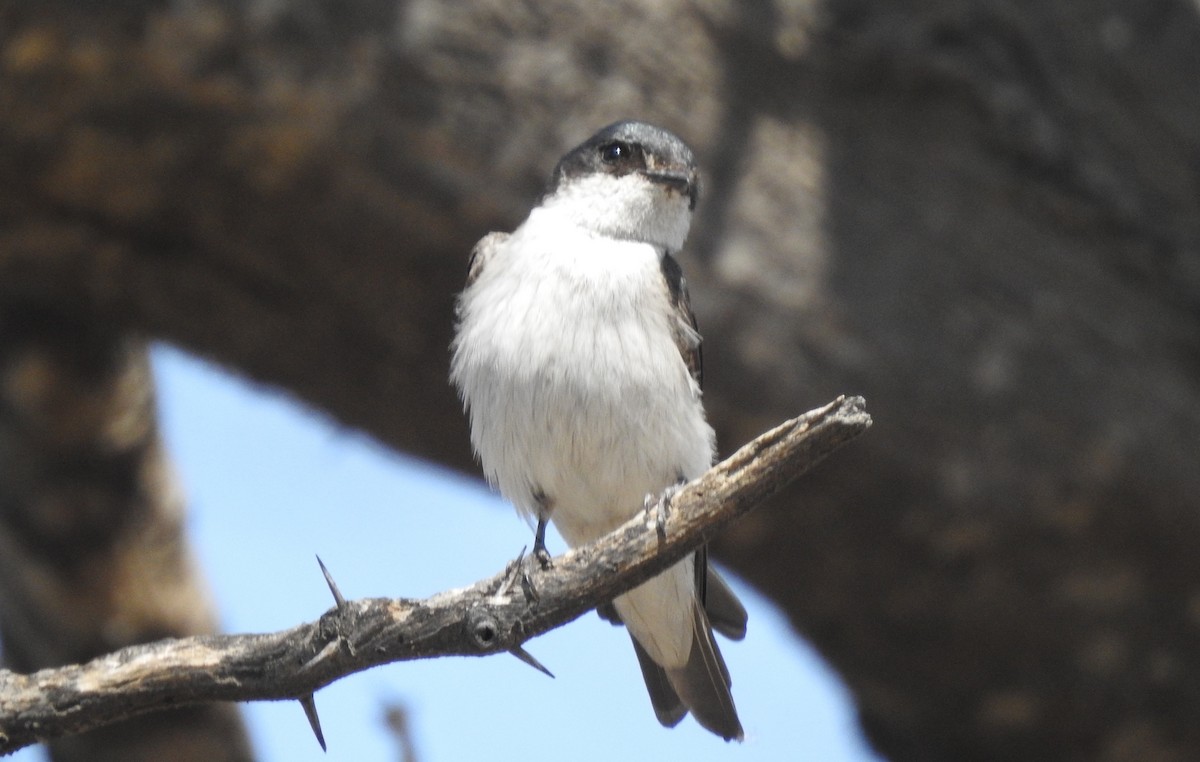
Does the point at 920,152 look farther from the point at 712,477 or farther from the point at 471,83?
the point at 712,477

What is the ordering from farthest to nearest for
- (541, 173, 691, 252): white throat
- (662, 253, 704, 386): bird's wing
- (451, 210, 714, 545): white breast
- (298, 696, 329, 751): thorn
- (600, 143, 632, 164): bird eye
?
(600, 143, 632, 164): bird eye, (541, 173, 691, 252): white throat, (662, 253, 704, 386): bird's wing, (451, 210, 714, 545): white breast, (298, 696, 329, 751): thorn

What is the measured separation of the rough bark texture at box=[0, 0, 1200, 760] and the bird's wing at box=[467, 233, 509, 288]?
1.52 m

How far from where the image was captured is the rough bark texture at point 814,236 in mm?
6223

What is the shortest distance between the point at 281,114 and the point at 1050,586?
4.42 m

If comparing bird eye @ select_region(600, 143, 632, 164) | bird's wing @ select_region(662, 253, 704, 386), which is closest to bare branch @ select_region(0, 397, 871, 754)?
bird's wing @ select_region(662, 253, 704, 386)

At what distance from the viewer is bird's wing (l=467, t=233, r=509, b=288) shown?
4.81 meters

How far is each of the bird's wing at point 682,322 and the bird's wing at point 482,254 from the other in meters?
0.59

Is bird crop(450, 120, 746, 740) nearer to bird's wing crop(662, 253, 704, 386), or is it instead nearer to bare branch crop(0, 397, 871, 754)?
bird's wing crop(662, 253, 704, 386)

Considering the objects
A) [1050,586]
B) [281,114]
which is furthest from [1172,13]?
[281,114]

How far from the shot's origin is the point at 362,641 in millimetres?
3035

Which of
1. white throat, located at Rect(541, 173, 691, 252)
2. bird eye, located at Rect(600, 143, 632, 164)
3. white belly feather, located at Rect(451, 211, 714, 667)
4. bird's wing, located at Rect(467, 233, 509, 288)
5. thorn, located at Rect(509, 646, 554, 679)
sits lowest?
thorn, located at Rect(509, 646, 554, 679)

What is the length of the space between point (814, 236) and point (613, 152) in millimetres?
2271

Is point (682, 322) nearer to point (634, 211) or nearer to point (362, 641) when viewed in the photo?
point (634, 211)

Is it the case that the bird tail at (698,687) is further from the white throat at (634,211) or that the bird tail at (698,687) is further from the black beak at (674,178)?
the black beak at (674,178)
